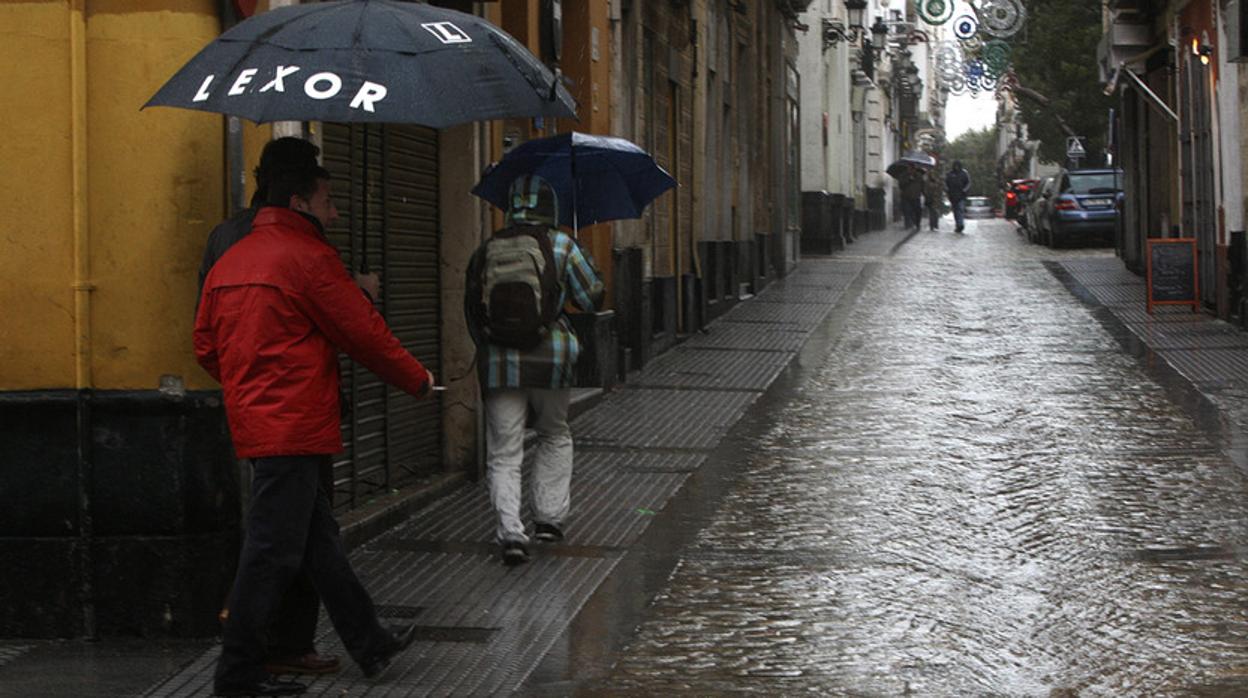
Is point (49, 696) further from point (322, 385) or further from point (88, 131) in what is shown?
point (88, 131)

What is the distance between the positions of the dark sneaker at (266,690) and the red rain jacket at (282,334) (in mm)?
782

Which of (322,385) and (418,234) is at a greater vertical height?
(418,234)

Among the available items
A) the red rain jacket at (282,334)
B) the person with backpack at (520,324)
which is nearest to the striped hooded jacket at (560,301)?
the person with backpack at (520,324)

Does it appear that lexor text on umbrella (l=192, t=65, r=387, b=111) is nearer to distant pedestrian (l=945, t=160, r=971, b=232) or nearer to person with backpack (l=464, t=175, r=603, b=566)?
person with backpack (l=464, t=175, r=603, b=566)

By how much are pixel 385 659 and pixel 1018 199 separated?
48768 mm

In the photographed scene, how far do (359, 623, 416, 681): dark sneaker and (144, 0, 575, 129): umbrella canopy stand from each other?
5.96 feet

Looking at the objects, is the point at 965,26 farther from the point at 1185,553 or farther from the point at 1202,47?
the point at 1185,553

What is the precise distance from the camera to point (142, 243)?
23.5ft

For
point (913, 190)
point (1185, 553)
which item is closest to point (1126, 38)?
point (1185, 553)

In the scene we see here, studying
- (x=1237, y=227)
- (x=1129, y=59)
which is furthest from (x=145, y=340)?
(x=1129, y=59)

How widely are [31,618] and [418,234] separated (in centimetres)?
403

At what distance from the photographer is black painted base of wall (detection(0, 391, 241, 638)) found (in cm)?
713

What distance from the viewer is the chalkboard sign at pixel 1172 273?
844 inches

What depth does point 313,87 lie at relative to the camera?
6203mm
